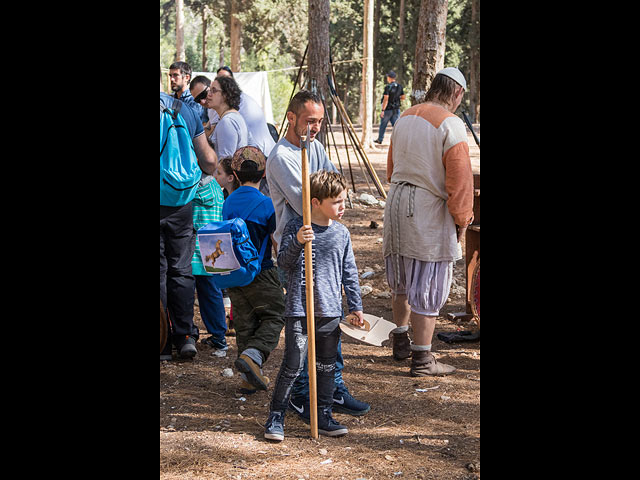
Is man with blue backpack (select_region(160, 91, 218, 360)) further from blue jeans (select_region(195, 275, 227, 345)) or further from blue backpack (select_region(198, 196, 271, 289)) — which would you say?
blue backpack (select_region(198, 196, 271, 289))

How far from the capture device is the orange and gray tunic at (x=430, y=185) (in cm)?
468

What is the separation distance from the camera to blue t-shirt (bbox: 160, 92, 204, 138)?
5.11m

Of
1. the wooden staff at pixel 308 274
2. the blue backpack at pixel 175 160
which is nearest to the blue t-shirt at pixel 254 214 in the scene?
the blue backpack at pixel 175 160

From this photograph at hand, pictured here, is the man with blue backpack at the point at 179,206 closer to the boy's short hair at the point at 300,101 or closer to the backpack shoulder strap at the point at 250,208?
the backpack shoulder strap at the point at 250,208

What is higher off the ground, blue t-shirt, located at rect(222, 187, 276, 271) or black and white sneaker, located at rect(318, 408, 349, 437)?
blue t-shirt, located at rect(222, 187, 276, 271)

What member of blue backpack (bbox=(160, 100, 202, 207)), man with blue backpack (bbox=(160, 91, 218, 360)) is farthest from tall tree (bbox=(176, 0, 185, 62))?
blue backpack (bbox=(160, 100, 202, 207))

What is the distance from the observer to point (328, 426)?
4094 millimetres

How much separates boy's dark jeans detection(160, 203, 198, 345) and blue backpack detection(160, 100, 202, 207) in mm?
204

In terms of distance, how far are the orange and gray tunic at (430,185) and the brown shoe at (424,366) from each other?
692 mm

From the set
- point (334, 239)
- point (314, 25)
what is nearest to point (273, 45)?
point (314, 25)

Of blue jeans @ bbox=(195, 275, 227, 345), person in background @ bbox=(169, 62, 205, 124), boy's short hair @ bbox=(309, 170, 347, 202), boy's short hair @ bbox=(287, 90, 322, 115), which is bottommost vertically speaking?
blue jeans @ bbox=(195, 275, 227, 345)

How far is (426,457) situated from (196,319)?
338 centimetres

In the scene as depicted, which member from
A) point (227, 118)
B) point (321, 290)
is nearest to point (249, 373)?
point (321, 290)
